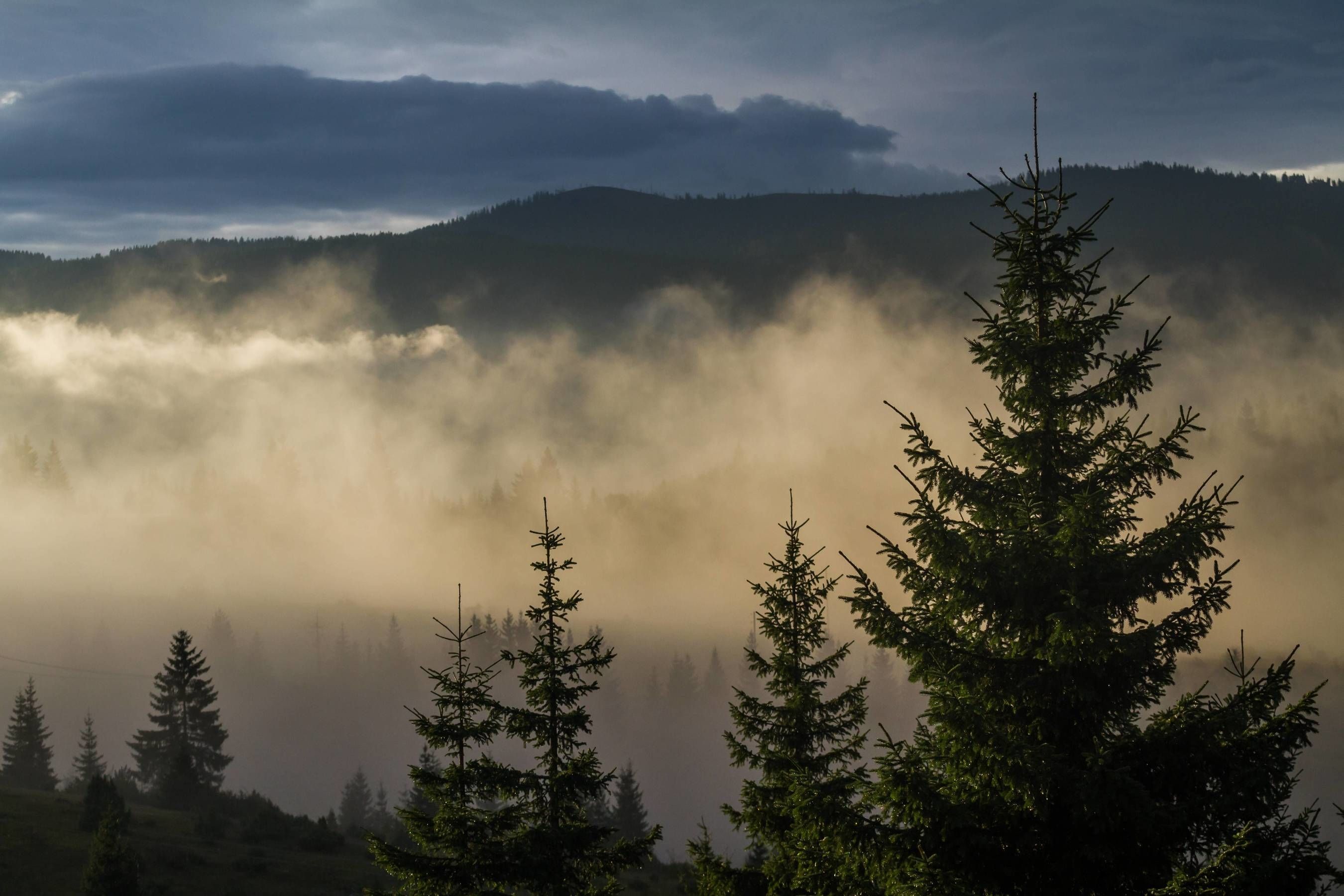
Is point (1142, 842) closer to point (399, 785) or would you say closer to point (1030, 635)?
point (1030, 635)

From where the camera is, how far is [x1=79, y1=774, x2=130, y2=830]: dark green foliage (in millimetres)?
49531

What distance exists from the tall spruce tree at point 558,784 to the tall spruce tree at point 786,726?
1801mm

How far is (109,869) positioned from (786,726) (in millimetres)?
32167

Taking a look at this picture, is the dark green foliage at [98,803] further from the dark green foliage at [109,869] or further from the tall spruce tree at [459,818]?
the tall spruce tree at [459,818]

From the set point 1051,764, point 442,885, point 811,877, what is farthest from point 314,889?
point 1051,764

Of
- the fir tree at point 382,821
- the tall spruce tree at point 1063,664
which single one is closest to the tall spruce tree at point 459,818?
the tall spruce tree at point 1063,664

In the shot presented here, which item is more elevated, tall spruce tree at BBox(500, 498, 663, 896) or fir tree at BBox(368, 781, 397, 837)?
tall spruce tree at BBox(500, 498, 663, 896)

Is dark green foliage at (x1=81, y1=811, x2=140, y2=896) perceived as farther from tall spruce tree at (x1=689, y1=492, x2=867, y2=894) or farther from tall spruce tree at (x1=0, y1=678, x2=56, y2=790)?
tall spruce tree at (x1=0, y1=678, x2=56, y2=790)

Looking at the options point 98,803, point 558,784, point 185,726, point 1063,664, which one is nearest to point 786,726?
point 558,784

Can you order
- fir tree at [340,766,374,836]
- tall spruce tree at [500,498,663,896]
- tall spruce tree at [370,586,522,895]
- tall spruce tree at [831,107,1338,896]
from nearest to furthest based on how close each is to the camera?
tall spruce tree at [831,107,1338,896] → tall spruce tree at [370,586,522,895] → tall spruce tree at [500,498,663,896] → fir tree at [340,766,374,836]

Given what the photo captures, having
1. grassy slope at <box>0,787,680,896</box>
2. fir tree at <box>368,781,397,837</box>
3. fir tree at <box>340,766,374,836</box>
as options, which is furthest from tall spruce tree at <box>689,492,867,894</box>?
fir tree at <box>340,766,374,836</box>

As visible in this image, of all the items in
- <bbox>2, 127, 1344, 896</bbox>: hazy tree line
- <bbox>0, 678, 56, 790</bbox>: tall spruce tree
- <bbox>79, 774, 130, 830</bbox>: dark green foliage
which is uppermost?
<bbox>2, 127, 1344, 896</bbox>: hazy tree line

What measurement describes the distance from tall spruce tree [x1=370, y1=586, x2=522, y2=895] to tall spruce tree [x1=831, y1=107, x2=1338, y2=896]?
7.61 metres

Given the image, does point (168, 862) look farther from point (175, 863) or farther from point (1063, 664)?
point (1063, 664)
